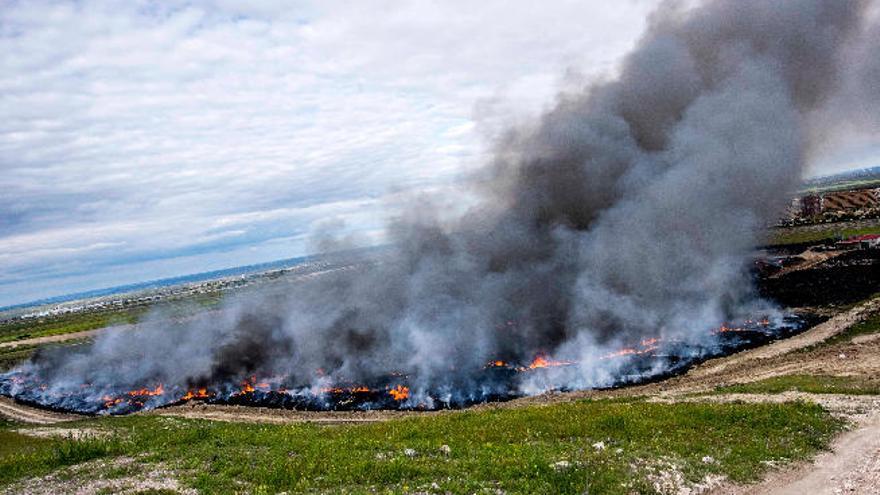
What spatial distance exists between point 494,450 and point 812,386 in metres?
18.9

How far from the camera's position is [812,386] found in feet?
87.9

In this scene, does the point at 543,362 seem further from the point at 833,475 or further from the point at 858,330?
the point at 833,475

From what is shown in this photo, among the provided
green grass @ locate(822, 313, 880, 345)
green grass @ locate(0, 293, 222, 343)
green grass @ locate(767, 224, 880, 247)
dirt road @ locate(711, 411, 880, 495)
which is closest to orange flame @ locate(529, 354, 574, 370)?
green grass @ locate(822, 313, 880, 345)

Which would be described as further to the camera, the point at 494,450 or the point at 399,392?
the point at 399,392

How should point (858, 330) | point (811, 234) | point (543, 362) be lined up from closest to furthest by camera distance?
point (858, 330) < point (543, 362) < point (811, 234)

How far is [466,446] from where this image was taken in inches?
767

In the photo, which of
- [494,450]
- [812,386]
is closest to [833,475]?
[494,450]

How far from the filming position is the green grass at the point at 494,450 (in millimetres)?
15992

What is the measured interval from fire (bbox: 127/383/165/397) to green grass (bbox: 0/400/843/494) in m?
29.3

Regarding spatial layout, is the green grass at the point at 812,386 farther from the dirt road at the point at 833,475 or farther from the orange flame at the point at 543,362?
the orange flame at the point at 543,362

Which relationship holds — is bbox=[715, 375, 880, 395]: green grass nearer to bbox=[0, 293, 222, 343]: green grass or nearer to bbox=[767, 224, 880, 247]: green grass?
bbox=[767, 224, 880, 247]: green grass

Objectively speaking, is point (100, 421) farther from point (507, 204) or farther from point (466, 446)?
point (507, 204)

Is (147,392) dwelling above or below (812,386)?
below

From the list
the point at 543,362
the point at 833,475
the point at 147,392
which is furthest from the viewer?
the point at 147,392
